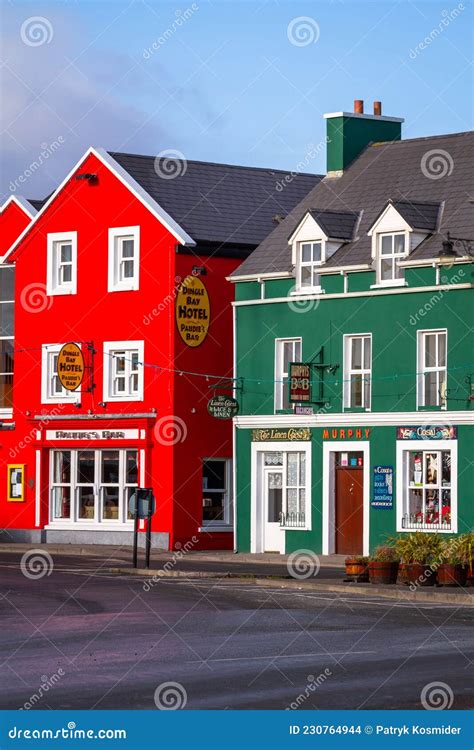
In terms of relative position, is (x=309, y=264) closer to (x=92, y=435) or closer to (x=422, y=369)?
(x=422, y=369)

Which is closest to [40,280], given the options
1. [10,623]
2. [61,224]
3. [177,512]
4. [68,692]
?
[61,224]

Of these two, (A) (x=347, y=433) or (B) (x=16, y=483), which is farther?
(B) (x=16, y=483)

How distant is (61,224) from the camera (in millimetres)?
47625

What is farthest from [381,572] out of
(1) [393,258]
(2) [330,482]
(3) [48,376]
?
(3) [48,376]

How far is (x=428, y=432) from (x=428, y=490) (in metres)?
1.39

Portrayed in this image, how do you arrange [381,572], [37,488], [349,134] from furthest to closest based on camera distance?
[37,488] → [349,134] → [381,572]

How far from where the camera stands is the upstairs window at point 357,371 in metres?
40.3

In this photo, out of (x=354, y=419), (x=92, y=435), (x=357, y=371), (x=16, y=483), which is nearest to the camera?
(x=354, y=419)

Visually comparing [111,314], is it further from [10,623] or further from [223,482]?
[10,623]

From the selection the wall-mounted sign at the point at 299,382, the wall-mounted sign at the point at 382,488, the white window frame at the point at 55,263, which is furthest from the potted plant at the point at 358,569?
the white window frame at the point at 55,263

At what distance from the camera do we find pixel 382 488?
39.5 metres

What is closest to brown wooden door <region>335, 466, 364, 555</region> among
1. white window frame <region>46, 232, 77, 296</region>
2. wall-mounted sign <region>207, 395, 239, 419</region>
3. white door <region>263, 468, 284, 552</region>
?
white door <region>263, 468, 284, 552</region>

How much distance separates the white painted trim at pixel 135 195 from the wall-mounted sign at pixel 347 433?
6.87 meters

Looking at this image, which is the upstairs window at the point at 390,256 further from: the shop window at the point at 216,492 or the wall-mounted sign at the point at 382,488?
the shop window at the point at 216,492
